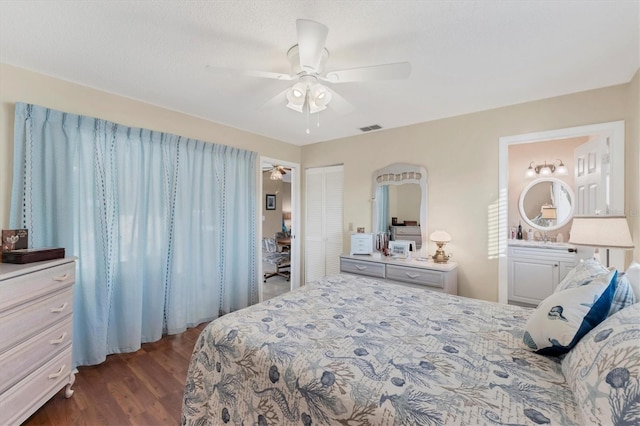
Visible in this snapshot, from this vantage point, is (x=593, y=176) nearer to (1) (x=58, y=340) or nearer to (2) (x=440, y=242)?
(2) (x=440, y=242)

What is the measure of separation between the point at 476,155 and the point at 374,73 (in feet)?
6.41

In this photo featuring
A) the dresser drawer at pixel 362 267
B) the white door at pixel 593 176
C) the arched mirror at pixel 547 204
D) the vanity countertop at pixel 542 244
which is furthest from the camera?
the arched mirror at pixel 547 204

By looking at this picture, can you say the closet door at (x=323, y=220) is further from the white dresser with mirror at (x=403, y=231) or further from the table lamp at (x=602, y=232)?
the table lamp at (x=602, y=232)

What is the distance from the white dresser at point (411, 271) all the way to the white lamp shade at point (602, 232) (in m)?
1.12

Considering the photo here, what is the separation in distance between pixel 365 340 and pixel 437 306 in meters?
0.71

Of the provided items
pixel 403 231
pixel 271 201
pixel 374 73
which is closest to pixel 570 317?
pixel 374 73

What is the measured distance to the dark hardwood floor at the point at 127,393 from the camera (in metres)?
1.74

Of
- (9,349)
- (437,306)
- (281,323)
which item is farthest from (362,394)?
(9,349)

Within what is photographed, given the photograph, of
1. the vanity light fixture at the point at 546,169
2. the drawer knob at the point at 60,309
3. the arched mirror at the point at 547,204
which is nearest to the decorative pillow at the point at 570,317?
the drawer knob at the point at 60,309

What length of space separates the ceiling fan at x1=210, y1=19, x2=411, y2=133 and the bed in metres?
1.42

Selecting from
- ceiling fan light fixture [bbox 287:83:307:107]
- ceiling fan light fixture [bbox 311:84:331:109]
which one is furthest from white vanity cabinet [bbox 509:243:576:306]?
ceiling fan light fixture [bbox 287:83:307:107]

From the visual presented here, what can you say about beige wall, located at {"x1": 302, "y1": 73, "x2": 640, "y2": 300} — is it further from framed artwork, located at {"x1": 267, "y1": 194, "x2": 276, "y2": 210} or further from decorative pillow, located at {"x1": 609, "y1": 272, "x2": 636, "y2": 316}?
framed artwork, located at {"x1": 267, "y1": 194, "x2": 276, "y2": 210}

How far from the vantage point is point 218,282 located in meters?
3.28

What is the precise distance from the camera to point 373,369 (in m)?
1.09
